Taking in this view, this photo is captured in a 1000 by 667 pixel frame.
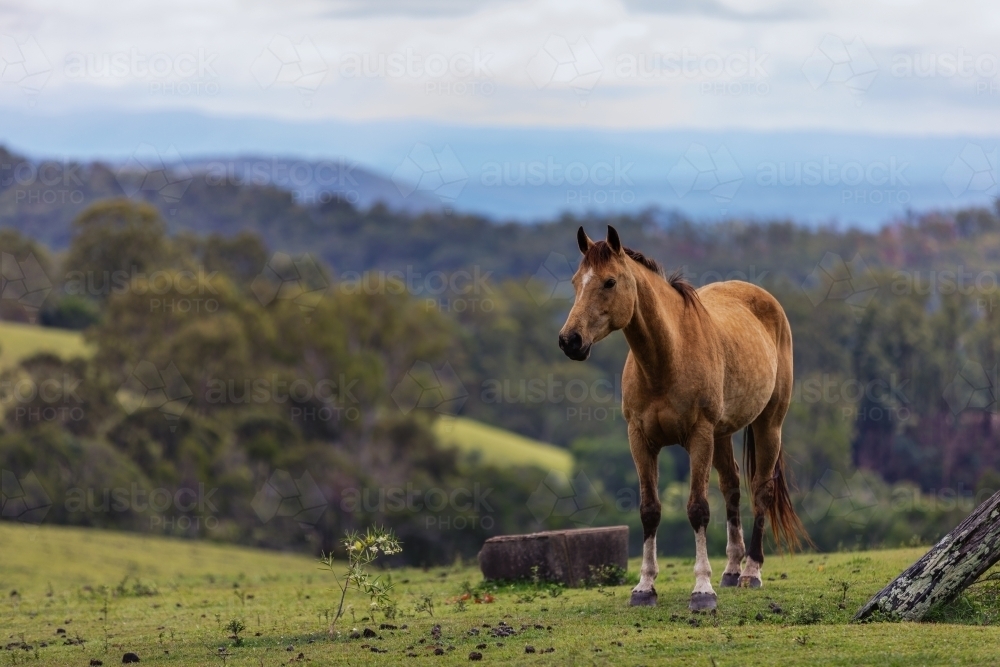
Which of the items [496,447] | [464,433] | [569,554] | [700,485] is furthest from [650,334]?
[464,433]

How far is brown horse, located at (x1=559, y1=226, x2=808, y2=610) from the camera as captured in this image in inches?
365

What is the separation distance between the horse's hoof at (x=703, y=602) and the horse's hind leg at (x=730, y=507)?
1.39 metres

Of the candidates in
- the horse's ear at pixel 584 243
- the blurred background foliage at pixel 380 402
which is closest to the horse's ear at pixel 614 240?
the horse's ear at pixel 584 243

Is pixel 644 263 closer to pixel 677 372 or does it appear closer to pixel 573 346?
pixel 677 372

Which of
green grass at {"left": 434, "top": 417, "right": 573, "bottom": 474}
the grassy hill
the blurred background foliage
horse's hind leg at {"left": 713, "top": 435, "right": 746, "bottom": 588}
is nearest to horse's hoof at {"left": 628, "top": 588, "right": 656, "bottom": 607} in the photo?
horse's hind leg at {"left": 713, "top": 435, "right": 746, "bottom": 588}

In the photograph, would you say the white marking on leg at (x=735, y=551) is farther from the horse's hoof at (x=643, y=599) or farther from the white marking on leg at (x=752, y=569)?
the horse's hoof at (x=643, y=599)

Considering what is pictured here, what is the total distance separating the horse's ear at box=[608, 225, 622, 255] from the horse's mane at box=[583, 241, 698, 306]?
0.09ft

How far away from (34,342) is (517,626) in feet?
182

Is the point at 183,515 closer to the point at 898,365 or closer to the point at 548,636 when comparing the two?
the point at 898,365

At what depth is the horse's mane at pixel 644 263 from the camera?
9289 mm

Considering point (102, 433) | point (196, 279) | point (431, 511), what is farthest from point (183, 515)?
point (196, 279)

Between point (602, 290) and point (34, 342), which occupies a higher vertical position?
point (602, 290)

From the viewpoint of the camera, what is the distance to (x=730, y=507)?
1110 centimetres

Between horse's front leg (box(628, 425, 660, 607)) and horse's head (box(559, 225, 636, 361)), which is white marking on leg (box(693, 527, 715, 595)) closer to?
horse's front leg (box(628, 425, 660, 607))
